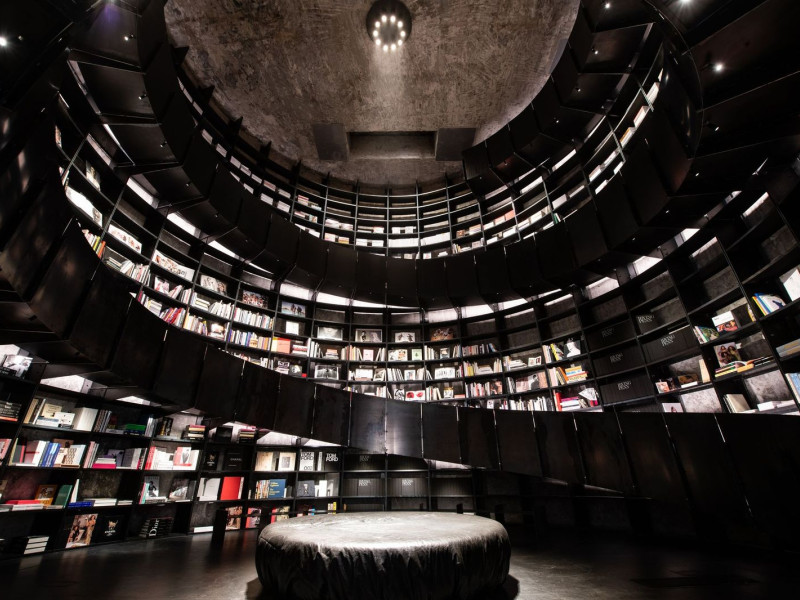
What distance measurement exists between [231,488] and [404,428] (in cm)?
264

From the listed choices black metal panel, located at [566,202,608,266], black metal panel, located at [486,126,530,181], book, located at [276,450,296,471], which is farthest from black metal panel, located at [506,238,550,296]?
book, located at [276,450,296,471]

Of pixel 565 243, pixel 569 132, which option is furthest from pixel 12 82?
pixel 569 132

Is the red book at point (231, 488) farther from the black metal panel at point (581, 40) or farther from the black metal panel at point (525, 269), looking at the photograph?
the black metal panel at point (581, 40)

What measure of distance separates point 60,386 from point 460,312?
616 centimetres

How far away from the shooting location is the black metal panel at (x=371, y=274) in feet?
22.8

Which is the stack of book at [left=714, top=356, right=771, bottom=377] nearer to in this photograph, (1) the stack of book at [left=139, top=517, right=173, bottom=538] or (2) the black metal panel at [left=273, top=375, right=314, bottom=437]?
(2) the black metal panel at [left=273, top=375, right=314, bottom=437]

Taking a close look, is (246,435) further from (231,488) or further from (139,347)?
(139,347)

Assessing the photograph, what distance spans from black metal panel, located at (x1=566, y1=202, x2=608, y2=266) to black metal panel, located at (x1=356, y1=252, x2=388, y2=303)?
3.40 metres

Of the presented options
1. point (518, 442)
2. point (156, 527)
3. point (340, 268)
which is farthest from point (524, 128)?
point (156, 527)

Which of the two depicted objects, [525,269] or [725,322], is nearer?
[725,322]

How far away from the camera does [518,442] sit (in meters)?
4.75

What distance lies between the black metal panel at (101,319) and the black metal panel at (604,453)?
5.17m

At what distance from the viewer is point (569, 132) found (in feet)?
20.9

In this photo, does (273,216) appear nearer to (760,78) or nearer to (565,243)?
(565,243)
